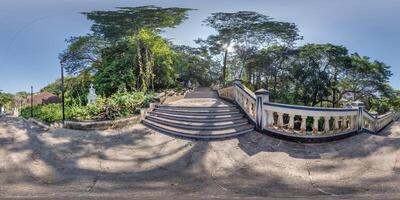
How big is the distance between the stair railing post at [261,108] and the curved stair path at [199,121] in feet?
1.06

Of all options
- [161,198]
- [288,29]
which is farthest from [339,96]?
[161,198]

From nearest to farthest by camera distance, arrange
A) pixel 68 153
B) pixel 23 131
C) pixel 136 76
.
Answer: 1. pixel 68 153
2. pixel 23 131
3. pixel 136 76

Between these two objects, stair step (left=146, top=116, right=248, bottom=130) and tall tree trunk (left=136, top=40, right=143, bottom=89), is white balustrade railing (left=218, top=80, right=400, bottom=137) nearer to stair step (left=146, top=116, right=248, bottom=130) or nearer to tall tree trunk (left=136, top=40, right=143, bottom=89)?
stair step (left=146, top=116, right=248, bottom=130)

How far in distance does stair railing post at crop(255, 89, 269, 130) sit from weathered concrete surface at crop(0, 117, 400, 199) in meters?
0.39

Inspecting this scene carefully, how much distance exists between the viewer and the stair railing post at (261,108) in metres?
9.48

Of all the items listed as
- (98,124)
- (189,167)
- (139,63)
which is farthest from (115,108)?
(139,63)

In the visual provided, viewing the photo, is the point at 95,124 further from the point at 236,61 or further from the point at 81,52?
the point at 236,61

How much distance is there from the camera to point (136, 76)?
2034cm

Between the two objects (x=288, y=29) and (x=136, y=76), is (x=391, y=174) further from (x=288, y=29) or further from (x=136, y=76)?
(x=288, y=29)

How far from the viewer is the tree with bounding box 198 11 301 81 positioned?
27414 mm

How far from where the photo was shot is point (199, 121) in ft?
35.4

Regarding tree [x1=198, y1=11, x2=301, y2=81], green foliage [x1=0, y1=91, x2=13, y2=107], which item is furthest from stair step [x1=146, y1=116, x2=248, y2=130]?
green foliage [x1=0, y1=91, x2=13, y2=107]

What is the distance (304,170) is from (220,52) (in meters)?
27.7

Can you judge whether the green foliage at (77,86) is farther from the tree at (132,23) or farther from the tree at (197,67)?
the tree at (197,67)
